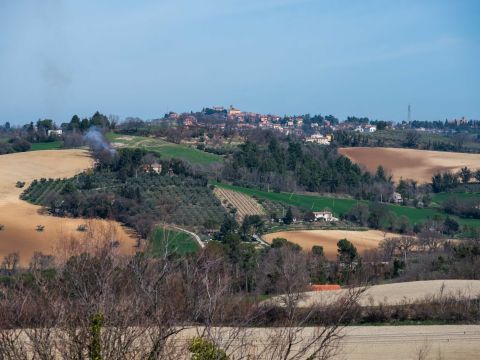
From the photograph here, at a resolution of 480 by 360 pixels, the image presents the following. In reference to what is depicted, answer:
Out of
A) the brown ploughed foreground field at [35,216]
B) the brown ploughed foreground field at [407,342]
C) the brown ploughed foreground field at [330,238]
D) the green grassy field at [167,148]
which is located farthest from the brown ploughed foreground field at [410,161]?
the brown ploughed foreground field at [407,342]

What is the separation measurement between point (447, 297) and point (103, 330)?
15167 mm

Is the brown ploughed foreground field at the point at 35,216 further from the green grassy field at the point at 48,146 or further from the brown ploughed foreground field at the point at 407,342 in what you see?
the brown ploughed foreground field at the point at 407,342

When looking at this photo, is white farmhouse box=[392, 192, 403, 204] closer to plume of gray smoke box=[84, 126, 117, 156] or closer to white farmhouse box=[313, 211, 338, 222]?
white farmhouse box=[313, 211, 338, 222]

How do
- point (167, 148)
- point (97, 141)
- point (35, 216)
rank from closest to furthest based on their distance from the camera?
point (35, 216) → point (97, 141) → point (167, 148)

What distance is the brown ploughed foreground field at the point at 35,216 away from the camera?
109ft

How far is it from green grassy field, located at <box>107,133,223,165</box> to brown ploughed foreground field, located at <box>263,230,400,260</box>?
56.6 feet

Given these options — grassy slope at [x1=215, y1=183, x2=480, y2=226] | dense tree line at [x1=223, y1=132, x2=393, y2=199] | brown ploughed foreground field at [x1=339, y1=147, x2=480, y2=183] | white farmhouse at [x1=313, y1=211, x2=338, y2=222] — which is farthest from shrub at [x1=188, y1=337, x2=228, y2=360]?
brown ploughed foreground field at [x1=339, y1=147, x2=480, y2=183]

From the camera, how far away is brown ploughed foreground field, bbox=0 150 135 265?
3331 cm

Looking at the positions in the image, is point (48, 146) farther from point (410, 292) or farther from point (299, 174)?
point (410, 292)

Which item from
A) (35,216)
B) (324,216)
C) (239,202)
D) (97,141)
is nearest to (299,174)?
(324,216)

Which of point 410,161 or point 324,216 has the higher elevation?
point 410,161

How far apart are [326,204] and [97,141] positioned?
19141 mm

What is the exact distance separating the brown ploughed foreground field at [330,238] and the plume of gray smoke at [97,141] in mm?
16829

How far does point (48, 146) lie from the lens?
63.2 meters
